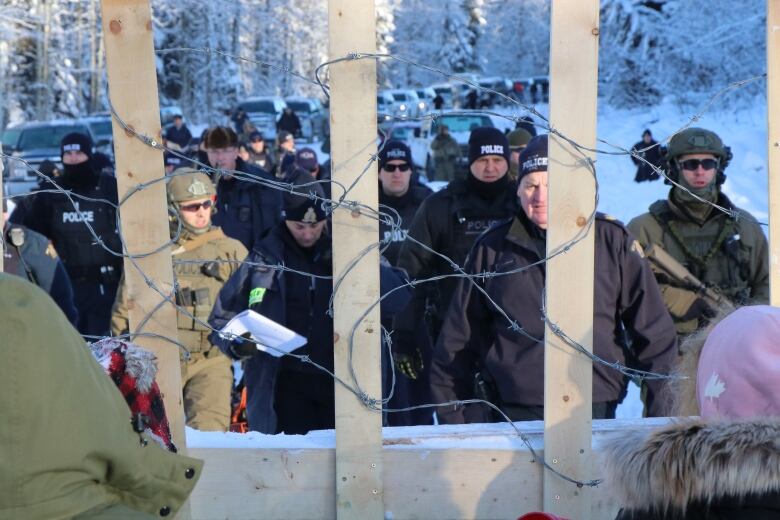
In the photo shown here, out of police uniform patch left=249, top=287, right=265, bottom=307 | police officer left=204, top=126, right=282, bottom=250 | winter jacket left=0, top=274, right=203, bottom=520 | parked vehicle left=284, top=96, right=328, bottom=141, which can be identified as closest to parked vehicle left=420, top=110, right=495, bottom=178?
parked vehicle left=284, top=96, right=328, bottom=141

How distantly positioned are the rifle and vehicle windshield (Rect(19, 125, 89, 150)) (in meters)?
18.1

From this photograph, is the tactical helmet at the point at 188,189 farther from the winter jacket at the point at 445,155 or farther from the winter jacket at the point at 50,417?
the winter jacket at the point at 445,155

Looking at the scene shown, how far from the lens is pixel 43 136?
71.4 ft

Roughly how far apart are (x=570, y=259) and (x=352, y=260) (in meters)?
0.63

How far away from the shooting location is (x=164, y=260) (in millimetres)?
3000

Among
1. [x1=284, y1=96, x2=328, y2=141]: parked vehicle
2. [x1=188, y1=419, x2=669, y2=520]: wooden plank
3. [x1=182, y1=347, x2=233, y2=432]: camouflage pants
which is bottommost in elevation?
[x1=182, y1=347, x2=233, y2=432]: camouflage pants

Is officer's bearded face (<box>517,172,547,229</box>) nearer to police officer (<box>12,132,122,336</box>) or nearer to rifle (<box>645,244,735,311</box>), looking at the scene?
rifle (<box>645,244,735,311</box>)

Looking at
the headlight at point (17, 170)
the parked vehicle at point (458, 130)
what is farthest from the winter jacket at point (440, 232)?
the headlight at point (17, 170)

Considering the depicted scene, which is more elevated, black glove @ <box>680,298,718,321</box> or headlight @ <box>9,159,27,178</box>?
headlight @ <box>9,159,27,178</box>

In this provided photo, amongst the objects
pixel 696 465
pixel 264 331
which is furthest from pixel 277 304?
pixel 696 465

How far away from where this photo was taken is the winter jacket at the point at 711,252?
5184mm

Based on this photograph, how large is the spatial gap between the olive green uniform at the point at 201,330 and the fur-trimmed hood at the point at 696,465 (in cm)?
380

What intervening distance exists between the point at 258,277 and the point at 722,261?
2.36 metres

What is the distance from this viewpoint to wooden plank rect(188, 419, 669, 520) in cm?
313
